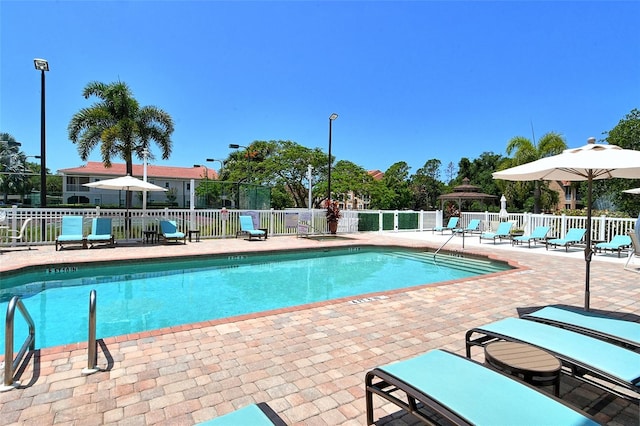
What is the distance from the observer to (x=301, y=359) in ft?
10.1


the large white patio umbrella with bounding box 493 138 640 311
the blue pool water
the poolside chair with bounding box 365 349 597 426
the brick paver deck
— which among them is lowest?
the blue pool water

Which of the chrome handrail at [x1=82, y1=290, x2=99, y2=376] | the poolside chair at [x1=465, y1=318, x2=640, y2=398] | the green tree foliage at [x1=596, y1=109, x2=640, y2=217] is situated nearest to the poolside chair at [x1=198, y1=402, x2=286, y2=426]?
the chrome handrail at [x1=82, y1=290, x2=99, y2=376]

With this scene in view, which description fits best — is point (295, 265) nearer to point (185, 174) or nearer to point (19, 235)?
point (19, 235)

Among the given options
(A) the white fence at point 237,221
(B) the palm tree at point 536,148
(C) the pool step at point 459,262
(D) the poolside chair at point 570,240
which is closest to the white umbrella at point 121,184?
(A) the white fence at point 237,221

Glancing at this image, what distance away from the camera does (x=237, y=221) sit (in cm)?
1355

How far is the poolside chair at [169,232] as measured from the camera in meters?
10.9

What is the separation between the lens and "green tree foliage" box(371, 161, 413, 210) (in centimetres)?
3334

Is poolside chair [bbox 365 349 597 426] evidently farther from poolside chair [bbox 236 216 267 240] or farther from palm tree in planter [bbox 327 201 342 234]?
palm tree in planter [bbox 327 201 342 234]

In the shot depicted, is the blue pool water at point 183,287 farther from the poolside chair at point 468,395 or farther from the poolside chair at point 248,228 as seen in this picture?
the poolside chair at point 468,395

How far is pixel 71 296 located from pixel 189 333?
12.3 ft

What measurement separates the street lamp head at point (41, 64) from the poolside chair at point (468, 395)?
40.2 ft

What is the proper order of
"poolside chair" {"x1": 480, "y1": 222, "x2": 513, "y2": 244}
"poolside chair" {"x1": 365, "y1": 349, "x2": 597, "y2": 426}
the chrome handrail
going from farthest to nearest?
1. "poolside chair" {"x1": 480, "y1": 222, "x2": 513, "y2": 244}
2. the chrome handrail
3. "poolside chair" {"x1": 365, "y1": 349, "x2": 597, "y2": 426}

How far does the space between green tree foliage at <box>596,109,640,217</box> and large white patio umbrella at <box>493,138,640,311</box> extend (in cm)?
1632

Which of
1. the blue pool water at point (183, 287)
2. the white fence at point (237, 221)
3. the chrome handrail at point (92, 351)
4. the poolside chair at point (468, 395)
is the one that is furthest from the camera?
the white fence at point (237, 221)
